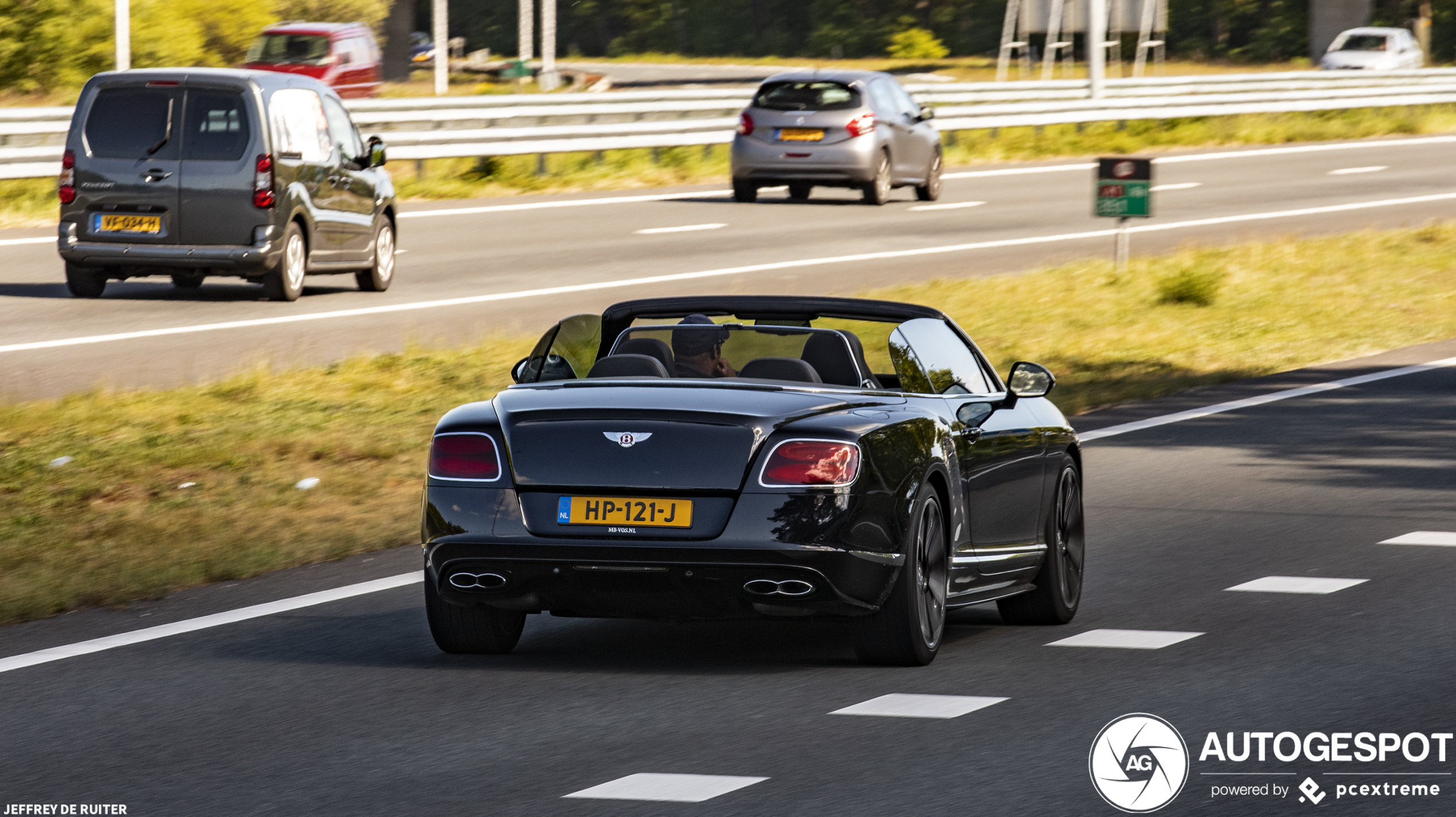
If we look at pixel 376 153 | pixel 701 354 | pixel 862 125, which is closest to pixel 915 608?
pixel 701 354

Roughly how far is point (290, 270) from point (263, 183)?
100 centimetres

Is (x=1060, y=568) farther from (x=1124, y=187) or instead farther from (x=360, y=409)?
(x=1124, y=187)

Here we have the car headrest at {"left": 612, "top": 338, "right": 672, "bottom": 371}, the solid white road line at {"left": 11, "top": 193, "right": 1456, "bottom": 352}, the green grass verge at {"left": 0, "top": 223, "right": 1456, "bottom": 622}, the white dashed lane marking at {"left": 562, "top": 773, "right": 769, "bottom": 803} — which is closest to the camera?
the white dashed lane marking at {"left": 562, "top": 773, "right": 769, "bottom": 803}

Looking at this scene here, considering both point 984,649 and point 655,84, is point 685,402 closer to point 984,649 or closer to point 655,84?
point 984,649

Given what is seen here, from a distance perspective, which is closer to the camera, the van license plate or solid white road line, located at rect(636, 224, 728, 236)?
the van license plate

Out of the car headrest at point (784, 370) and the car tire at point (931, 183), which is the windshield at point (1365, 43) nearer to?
the car tire at point (931, 183)

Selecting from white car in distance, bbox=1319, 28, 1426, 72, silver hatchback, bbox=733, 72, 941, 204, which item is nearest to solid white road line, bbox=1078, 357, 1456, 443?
silver hatchback, bbox=733, 72, 941, 204

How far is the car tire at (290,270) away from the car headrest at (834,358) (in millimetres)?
12212

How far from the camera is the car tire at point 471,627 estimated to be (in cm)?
760

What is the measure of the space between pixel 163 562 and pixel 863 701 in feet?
12.8

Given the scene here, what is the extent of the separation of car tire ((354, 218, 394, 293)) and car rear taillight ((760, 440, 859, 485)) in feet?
47.1

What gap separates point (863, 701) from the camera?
22.7 ft

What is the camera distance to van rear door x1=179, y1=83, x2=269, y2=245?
18.9 metres

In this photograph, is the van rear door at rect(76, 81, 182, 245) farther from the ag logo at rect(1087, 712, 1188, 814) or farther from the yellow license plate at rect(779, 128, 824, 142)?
the ag logo at rect(1087, 712, 1188, 814)
